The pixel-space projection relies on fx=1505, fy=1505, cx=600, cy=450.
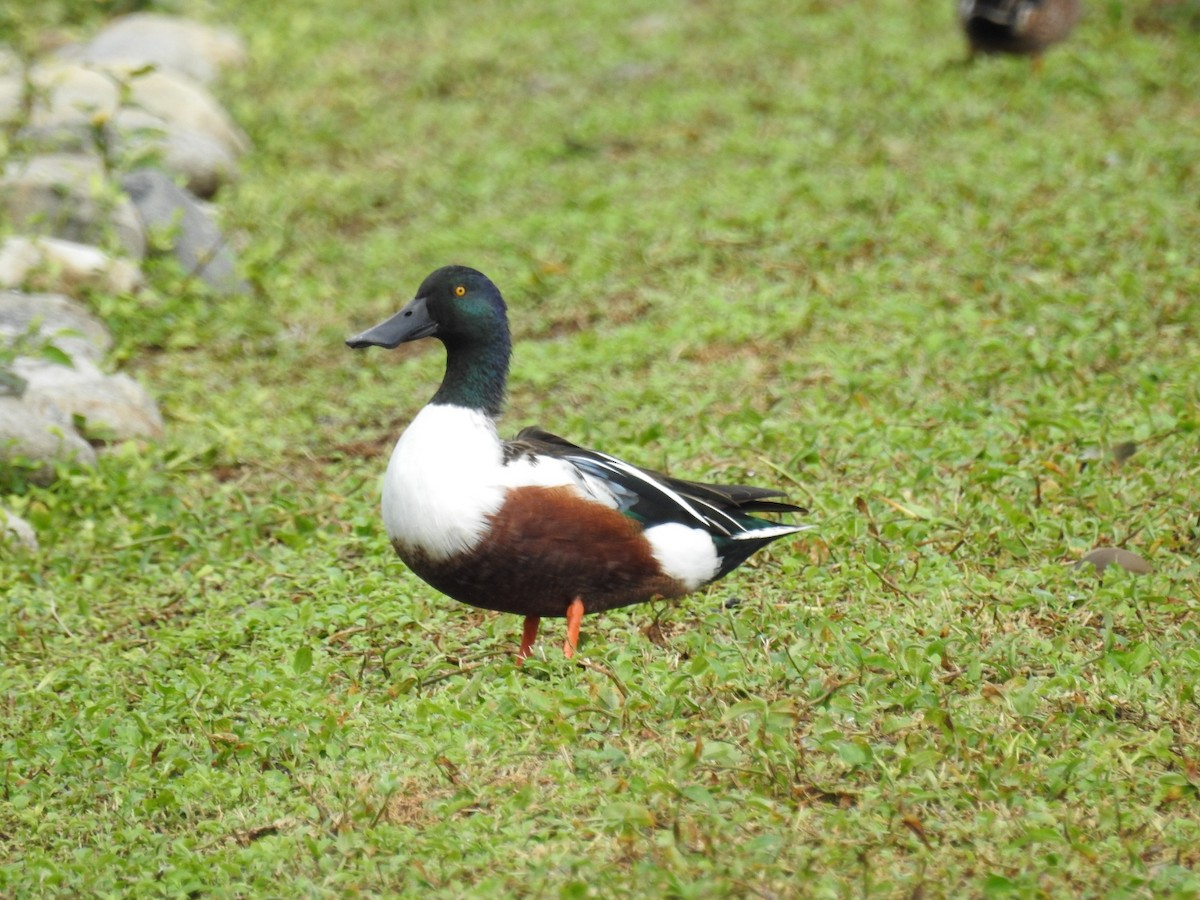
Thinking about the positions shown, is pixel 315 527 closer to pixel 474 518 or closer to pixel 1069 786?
pixel 474 518

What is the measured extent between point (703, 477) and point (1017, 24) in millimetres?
5372

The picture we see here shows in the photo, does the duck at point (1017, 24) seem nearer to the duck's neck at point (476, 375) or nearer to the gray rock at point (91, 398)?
the gray rock at point (91, 398)

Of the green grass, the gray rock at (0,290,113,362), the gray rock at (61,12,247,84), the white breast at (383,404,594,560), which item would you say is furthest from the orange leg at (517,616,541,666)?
the gray rock at (61,12,247,84)

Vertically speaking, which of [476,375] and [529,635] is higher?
[476,375]

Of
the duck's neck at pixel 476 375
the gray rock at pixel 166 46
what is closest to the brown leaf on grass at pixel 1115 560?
the duck's neck at pixel 476 375

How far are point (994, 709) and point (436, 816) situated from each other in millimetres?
1366

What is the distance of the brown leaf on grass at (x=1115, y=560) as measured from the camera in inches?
173

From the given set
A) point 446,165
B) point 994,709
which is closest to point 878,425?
point 994,709

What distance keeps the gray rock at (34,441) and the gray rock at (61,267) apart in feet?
4.05

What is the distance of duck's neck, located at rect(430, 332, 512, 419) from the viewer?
4023 mm

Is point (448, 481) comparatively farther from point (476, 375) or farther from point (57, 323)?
point (57, 323)

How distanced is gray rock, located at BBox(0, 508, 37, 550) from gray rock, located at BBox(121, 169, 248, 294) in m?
2.37

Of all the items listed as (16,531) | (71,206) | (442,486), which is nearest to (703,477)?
(442,486)

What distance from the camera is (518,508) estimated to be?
3.82 meters
